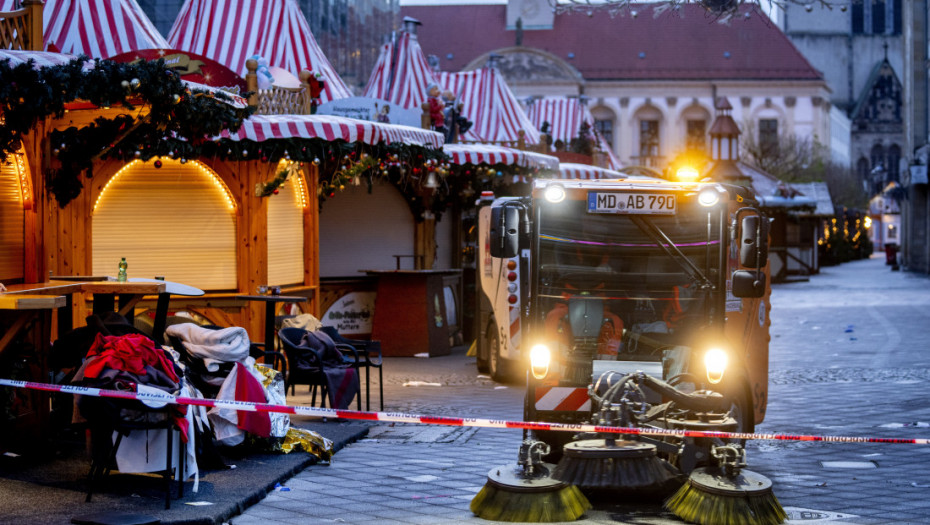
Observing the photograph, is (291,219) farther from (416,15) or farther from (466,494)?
(416,15)

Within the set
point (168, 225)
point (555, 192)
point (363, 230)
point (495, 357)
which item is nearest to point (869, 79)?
point (363, 230)

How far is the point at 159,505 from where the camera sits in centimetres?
777

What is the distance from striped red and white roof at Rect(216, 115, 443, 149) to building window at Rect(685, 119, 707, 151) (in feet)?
247

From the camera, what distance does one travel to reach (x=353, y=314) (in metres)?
19.5

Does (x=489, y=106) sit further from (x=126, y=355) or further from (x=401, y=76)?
(x=126, y=355)

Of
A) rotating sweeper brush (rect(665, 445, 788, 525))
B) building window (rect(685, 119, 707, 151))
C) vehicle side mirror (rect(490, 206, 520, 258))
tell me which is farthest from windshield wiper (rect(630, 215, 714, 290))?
building window (rect(685, 119, 707, 151))

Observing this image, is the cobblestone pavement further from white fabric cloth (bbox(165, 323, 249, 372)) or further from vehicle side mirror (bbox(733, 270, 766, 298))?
vehicle side mirror (bbox(733, 270, 766, 298))

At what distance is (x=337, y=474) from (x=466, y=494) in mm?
1212

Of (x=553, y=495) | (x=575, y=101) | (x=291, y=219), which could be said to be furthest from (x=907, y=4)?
(x=553, y=495)

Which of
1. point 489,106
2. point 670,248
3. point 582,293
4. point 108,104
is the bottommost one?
point 582,293

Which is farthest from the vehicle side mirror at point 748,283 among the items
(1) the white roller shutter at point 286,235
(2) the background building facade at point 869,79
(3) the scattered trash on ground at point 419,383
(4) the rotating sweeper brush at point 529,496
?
(2) the background building facade at point 869,79

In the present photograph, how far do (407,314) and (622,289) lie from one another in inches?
378

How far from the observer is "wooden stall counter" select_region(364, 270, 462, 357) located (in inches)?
747

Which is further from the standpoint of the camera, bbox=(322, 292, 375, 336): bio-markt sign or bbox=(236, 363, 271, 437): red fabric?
bbox=(322, 292, 375, 336): bio-markt sign
